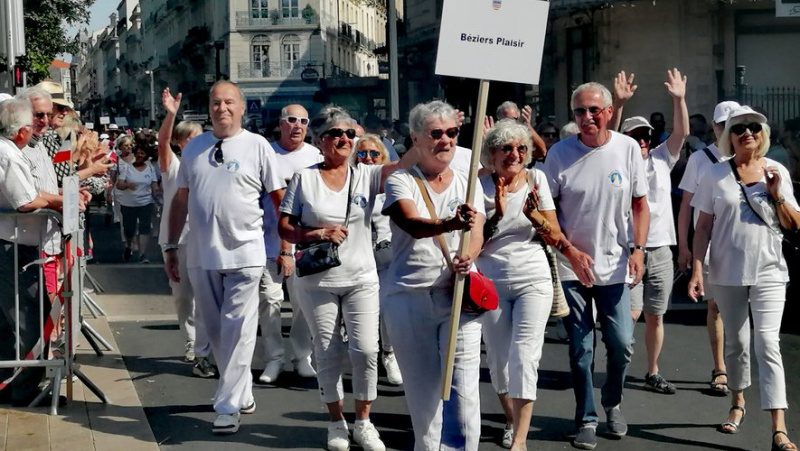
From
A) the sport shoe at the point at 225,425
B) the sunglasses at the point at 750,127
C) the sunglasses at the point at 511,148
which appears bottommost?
the sport shoe at the point at 225,425

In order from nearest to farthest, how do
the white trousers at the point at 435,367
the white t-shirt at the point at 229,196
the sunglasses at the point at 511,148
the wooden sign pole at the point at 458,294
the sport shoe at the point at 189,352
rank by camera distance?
the wooden sign pole at the point at 458,294, the white trousers at the point at 435,367, the sunglasses at the point at 511,148, the white t-shirt at the point at 229,196, the sport shoe at the point at 189,352

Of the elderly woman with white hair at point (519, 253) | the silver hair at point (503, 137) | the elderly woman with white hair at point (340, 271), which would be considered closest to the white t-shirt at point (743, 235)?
the elderly woman with white hair at point (519, 253)

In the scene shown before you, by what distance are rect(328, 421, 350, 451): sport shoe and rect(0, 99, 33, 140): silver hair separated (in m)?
2.82

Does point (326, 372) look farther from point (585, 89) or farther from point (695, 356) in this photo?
point (695, 356)

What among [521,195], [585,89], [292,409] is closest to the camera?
[521,195]

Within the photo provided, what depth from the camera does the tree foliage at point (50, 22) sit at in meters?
38.2

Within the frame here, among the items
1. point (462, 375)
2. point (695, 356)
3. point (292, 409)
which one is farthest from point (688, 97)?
point (462, 375)

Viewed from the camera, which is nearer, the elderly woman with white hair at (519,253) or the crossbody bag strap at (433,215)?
the crossbody bag strap at (433,215)

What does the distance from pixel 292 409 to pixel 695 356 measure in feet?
11.4

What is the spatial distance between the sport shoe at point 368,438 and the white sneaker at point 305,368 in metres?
2.17

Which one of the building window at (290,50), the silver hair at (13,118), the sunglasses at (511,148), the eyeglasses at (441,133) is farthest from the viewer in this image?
the building window at (290,50)

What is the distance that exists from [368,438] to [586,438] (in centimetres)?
122

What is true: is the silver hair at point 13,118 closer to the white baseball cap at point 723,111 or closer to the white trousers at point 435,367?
the white trousers at point 435,367

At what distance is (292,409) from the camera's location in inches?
318
